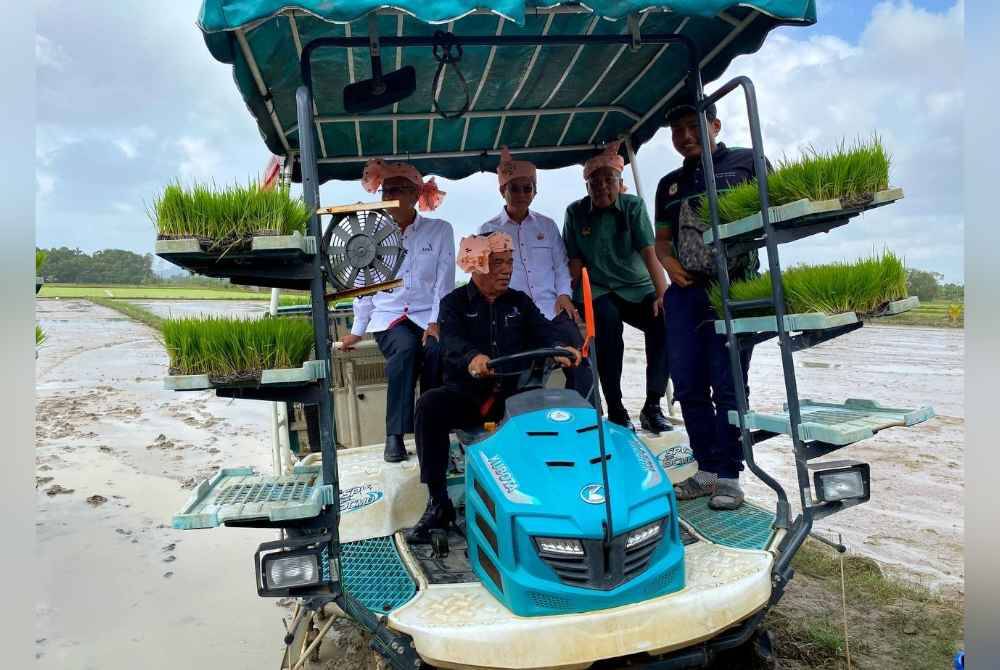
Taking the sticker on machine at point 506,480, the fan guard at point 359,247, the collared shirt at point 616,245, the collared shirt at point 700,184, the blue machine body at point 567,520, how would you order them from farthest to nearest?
1. the collared shirt at point 616,245
2. the collared shirt at point 700,184
3. the fan guard at point 359,247
4. the sticker on machine at point 506,480
5. the blue machine body at point 567,520

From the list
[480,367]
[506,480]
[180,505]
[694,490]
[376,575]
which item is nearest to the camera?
[506,480]

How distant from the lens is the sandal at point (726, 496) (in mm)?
3586

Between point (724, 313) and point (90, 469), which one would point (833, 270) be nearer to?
point (724, 313)

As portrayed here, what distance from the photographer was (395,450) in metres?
4.09

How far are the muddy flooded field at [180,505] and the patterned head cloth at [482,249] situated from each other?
4.40 feet

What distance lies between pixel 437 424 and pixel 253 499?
106 cm

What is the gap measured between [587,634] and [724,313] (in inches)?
71.0

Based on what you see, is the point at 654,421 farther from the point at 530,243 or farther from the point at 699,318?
the point at 530,243

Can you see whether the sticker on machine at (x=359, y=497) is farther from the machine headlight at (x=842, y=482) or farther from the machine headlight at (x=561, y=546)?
the machine headlight at (x=842, y=482)

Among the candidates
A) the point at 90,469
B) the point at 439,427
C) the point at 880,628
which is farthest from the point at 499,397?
the point at 90,469

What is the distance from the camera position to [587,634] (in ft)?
7.66

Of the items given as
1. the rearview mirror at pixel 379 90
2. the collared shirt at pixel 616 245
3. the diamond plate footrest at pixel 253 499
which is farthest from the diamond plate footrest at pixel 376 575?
the collared shirt at pixel 616 245

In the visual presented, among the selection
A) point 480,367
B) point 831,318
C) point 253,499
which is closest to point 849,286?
point 831,318

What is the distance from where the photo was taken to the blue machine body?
2.45 metres
